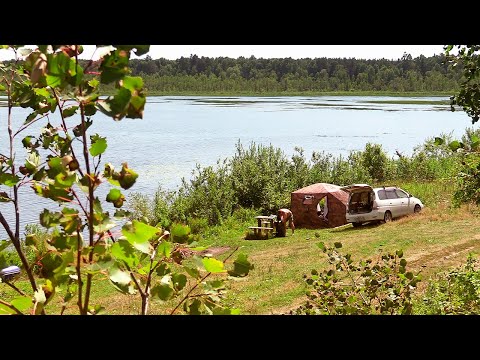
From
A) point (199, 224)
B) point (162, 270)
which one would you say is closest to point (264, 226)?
point (199, 224)

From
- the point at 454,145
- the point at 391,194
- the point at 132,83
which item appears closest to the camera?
the point at 132,83

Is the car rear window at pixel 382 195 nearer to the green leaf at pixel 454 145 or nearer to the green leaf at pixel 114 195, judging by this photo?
the green leaf at pixel 454 145

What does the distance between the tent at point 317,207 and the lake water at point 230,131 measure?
24.6ft

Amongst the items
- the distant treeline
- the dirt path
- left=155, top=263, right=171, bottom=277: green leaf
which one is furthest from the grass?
the distant treeline

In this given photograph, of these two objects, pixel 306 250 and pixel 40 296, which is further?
pixel 306 250

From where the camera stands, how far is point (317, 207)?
22.2 meters

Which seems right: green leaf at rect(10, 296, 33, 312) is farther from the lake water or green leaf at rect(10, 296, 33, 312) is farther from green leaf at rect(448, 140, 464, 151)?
the lake water

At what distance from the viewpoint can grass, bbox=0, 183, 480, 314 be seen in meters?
10.9

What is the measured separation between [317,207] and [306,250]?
641 centimetres

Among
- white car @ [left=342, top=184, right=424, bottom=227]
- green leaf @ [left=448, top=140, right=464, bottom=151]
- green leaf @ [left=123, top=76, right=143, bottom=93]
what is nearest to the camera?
green leaf @ [left=123, top=76, right=143, bottom=93]

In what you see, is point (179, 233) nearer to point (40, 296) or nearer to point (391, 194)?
point (40, 296)

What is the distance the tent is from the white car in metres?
1.38
